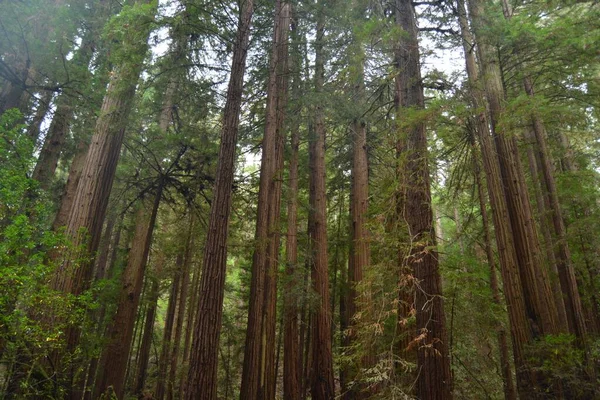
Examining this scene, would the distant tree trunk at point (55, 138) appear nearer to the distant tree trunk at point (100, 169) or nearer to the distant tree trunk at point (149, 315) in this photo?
the distant tree trunk at point (100, 169)

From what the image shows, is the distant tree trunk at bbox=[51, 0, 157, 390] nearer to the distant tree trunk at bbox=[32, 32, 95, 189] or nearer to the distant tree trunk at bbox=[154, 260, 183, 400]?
the distant tree trunk at bbox=[32, 32, 95, 189]

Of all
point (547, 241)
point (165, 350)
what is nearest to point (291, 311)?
point (165, 350)

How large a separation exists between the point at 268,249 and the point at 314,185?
3429mm

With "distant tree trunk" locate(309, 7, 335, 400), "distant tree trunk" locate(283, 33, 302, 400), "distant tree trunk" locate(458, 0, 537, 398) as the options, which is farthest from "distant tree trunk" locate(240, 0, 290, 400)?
"distant tree trunk" locate(458, 0, 537, 398)

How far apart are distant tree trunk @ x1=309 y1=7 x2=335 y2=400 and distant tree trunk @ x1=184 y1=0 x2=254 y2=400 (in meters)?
3.10

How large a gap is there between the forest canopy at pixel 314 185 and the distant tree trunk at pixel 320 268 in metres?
0.06

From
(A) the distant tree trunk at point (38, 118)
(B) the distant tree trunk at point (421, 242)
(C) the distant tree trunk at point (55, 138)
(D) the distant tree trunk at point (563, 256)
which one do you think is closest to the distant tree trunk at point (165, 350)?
(C) the distant tree trunk at point (55, 138)

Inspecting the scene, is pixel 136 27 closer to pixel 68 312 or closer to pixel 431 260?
pixel 68 312

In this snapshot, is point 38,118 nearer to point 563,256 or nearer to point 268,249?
point 268,249

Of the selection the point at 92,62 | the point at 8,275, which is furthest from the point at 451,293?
the point at 92,62

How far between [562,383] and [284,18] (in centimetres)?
1031

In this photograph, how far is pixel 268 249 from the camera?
9117mm

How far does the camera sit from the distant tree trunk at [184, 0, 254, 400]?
5.48 m

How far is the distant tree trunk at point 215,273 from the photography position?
18.0 ft
